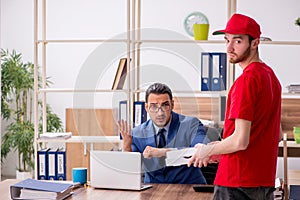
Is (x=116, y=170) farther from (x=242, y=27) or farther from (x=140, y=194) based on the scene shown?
(x=242, y=27)

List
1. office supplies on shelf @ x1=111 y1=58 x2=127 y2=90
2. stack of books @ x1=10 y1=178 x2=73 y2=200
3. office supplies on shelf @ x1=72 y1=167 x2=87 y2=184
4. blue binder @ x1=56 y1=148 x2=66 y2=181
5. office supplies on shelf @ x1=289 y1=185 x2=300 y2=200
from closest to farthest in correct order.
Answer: stack of books @ x1=10 y1=178 x2=73 y2=200
office supplies on shelf @ x1=289 y1=185 x2=300 y2=200
office supplies on shelf @ x1=72 y1=167 x2=87 y2=184
blue binder @ x1=56 y1=148 x2=66 y2=181
office supplies on shelf @ x1=111 y1=58 x2=127 y2=90

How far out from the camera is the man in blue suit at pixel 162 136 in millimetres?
3402

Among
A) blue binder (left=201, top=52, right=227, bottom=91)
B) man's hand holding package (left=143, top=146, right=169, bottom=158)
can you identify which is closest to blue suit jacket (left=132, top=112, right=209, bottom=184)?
man's hand holding package (left=143, top=146, right=169, bottom=158)

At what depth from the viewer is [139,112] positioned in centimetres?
431

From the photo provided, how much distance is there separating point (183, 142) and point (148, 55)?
3.26m

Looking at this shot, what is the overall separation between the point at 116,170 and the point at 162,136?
544 millimetres

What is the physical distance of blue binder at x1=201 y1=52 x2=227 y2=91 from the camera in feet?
14.0

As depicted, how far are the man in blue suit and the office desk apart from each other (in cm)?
26

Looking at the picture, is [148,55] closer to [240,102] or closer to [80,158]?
[80,158]

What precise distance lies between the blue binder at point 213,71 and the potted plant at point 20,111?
255 cm

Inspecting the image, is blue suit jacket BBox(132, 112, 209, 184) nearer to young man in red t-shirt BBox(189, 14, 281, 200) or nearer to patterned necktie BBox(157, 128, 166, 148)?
patterned necktie BBox(157, 128, 166, 148)

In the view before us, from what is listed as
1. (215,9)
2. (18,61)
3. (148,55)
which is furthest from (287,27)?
(18,61)

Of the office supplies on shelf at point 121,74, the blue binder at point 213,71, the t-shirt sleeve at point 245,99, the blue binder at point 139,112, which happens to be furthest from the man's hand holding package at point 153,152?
the office supplies on shelf at point 121,74

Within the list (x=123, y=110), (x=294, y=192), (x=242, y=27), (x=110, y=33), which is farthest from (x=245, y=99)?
(x=110, y=33)
